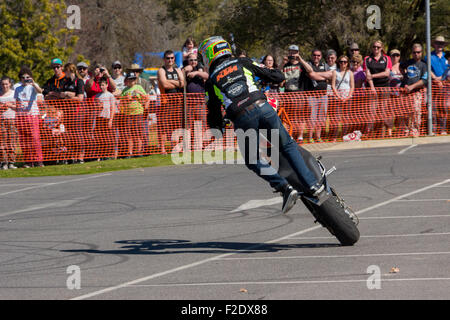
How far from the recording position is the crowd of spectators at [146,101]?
1753cm

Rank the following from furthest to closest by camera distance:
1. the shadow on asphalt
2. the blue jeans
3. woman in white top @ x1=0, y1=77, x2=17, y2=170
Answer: woman in white top @ x1=0, y1=77, x2=17, y2=170 < the shadow on asphalt < the blue jeans


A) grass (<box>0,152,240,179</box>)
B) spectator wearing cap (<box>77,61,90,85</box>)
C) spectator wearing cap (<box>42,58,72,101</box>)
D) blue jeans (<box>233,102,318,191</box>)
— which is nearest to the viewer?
blue jeans (<box>233,102,318,191</box>)

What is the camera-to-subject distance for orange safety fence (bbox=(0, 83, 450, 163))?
17547 millimetres

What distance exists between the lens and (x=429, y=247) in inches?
292

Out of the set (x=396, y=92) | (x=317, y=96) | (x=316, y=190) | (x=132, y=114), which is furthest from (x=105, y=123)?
(x=316, y=190)

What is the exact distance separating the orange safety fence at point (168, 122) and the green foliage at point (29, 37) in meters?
19.7

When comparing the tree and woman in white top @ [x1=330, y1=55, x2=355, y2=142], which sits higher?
the tree

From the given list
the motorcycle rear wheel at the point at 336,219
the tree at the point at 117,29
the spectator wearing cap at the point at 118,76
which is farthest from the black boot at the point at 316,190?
the tree at the point at 117,29

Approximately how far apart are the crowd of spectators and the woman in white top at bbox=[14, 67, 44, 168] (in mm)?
21

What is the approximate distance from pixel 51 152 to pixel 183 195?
248 inches

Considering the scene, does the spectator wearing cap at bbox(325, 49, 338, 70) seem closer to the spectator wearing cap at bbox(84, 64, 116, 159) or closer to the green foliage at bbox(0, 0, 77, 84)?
the spectator wearing cap at bbox(84, 64, 116, 159)

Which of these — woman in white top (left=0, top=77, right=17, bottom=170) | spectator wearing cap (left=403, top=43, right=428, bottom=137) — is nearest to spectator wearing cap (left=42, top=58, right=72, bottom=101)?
woman in white top (left=0, top=77, right=17, bottom=170)

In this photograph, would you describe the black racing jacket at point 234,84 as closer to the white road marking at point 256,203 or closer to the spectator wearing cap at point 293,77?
the white road marking at point 256,203
